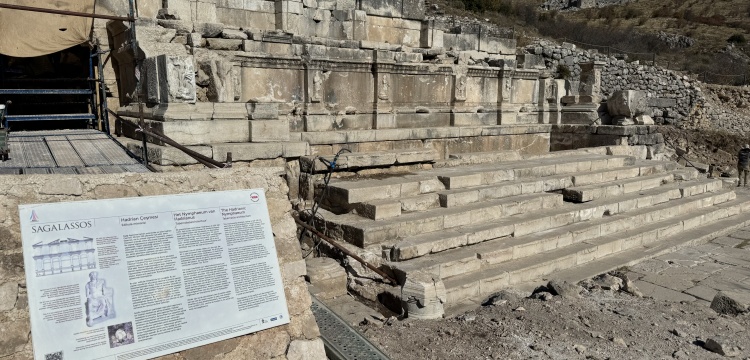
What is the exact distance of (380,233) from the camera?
6184 millimetres

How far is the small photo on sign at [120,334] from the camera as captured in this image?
2.60m

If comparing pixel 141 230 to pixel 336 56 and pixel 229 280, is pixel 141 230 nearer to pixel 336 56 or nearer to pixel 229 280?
pixel 229 280

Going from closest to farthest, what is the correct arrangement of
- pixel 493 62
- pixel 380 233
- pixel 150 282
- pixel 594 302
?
pixel 150 282, pixel 594 302, pixel 380 233, pixel 493 62

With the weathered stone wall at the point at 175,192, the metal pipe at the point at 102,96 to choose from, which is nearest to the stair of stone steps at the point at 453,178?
the weathered stone wall at the point at 175,192

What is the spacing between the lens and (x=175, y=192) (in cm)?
318

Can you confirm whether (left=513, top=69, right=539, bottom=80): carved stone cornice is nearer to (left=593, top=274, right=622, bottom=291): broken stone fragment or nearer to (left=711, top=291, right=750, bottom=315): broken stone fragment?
(left=593, top=274, right=622, bottom=291): broken stone fragment

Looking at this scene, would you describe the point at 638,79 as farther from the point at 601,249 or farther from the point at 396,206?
the point at 396,206

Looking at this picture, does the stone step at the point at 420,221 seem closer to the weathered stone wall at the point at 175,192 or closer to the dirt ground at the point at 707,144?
the weathered stone wall at the point at 175,192

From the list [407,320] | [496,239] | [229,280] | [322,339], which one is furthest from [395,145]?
[229,280]

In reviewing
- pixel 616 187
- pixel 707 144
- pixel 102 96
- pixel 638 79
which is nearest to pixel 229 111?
pixel 102 96

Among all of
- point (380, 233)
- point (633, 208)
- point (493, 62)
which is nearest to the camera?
point (380, 233)

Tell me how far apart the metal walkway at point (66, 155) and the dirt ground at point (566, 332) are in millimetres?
2886

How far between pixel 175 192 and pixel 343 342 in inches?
63.2

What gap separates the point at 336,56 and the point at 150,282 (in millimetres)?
7346
